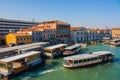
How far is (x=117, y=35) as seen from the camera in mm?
72938

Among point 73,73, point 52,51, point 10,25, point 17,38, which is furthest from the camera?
point 10,25

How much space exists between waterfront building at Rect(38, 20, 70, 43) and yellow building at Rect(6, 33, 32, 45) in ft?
20.4

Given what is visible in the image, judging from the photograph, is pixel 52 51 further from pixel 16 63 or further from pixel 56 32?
pixel 56 32

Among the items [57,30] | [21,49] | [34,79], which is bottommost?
[34,79]

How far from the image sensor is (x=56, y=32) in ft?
150

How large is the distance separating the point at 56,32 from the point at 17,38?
13108 millimetres

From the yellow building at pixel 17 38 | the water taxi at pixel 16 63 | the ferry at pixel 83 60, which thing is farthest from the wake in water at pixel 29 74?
the yellow building at pixel 17 38

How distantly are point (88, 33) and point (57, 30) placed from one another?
16.8m

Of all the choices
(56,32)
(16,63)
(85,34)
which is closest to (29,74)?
(16,63)

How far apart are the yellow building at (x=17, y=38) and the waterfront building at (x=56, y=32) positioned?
6.21 m

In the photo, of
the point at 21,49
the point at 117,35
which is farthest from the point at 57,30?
the point at 117,35

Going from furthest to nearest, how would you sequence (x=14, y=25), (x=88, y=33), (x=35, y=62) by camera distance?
(x=14, y=25), (x=88, y=33), (x=35, y=62)

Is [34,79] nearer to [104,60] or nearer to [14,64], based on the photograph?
[14,64]

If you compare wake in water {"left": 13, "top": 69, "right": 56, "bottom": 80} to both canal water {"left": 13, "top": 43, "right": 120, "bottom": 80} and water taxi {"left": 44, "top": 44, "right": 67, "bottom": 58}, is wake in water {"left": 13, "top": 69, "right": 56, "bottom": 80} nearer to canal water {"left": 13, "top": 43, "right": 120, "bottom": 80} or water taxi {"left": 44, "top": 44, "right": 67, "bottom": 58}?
canal water {"left": 13, "top": 43, "right": 120, "bottom": 80}
